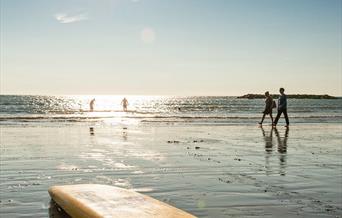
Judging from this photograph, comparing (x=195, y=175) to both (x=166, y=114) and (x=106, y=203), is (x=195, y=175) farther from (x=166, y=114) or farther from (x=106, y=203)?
(x=166, y=114)

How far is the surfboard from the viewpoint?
528 cm

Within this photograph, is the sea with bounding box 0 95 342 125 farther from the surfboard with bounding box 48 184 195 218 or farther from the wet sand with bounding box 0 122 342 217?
the surfboard with bounding box 48 184 195 218

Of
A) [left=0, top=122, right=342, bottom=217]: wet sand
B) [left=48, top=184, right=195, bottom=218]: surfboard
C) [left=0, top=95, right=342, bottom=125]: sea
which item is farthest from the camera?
[left=0, top=95, right=342, bottom=125]: sea

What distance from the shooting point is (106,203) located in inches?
226

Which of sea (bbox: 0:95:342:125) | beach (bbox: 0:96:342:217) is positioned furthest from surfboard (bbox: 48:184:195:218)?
sea (bbox: 0:95:342:125)

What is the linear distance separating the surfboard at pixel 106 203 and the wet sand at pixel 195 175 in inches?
16.4

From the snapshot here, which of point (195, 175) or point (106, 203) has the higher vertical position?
point (106, 203)

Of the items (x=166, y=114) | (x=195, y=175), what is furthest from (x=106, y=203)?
(x=166, y=114)

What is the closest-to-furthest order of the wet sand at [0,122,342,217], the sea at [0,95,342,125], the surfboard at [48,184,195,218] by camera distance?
the surfboard at [48,184,195,218], the wet sand at [0,122,342,217], the sea at [0,95,342,125]

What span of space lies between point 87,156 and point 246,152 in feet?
14.9

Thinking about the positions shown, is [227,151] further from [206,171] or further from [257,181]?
[257,181]

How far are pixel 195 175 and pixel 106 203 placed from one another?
379cm

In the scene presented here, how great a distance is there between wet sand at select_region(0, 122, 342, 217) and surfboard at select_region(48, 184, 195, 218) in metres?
0.42

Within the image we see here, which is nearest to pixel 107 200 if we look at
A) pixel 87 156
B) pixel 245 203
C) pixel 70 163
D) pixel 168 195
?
pixel 168 195
